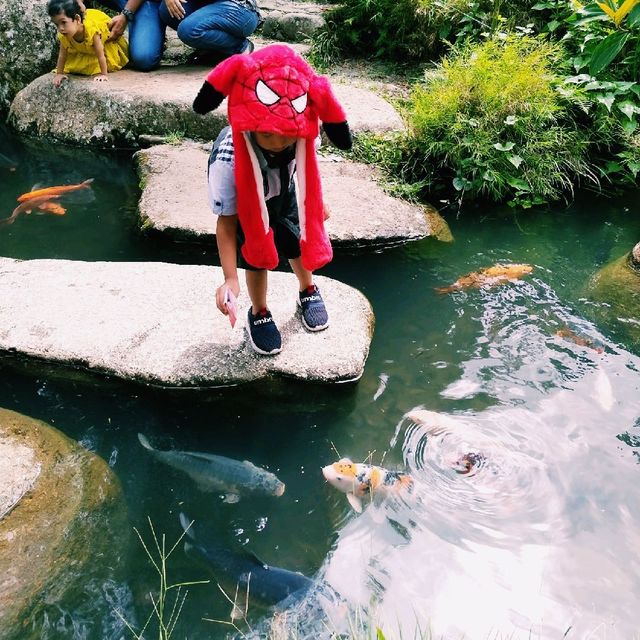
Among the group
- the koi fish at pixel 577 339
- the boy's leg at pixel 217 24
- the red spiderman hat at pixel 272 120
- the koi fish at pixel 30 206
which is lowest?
the koi fish at pixel 30 206

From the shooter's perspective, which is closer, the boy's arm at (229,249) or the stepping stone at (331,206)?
the boy's arm at (229,249)

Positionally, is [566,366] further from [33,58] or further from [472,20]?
[33,58]

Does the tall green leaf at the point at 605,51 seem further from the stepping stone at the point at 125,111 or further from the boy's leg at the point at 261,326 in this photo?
the stepping stone at the point at 125,111

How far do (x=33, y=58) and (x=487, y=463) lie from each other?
252 inches

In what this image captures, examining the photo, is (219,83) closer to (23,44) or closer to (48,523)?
(48,523)

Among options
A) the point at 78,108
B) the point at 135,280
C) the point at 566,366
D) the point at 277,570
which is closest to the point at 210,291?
the point at 135,280

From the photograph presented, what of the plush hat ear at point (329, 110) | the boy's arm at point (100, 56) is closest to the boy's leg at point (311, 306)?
Result: the plush hat ear at point (329, 110)

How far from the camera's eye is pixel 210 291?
12.1 feet

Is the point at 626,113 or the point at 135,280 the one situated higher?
the point at 626,113

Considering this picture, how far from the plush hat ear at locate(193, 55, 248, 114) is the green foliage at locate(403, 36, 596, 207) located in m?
2.81

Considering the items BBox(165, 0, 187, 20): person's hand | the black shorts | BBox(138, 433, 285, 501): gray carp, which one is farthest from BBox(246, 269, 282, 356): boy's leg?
BBox(165, 0, 187, 20): person's hand

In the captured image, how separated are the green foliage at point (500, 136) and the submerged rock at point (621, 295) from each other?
1020 mm

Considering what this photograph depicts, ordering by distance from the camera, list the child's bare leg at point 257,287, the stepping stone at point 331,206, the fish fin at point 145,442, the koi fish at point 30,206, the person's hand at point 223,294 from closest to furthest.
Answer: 1. the person's hand at point 223,294
2. the fish fin at point 145,442
3. the child's bare leg at point 257,287
4. the stepping stone at point 331,206
5. the koi fish at point 30,206

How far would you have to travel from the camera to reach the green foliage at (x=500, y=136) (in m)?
5.02
